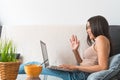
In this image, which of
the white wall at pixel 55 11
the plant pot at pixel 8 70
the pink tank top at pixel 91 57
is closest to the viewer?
the plant pot at pixel 8 70

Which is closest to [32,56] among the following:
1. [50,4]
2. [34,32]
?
[34,32]

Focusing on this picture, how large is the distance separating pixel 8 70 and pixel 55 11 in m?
1.45

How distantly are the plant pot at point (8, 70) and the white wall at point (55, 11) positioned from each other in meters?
1.39

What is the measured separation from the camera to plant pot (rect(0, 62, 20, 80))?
1.71 m

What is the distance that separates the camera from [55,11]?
306 centimetres

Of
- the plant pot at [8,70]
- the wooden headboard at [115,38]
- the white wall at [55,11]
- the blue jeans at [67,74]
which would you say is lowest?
the blue jeans at [67,74]

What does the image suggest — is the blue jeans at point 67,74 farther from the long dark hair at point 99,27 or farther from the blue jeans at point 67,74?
the long dark hair at point 99,27

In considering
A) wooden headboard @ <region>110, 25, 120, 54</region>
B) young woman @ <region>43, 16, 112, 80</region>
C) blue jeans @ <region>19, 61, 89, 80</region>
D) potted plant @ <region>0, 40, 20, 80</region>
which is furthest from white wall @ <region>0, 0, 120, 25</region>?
potted plant @ <region>0, 40, 20, 80</region>

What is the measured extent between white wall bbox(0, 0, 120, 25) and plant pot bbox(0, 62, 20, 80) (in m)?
1.39

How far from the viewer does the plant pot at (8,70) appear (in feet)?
5.62

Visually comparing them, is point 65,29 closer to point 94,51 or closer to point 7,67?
point 94,51

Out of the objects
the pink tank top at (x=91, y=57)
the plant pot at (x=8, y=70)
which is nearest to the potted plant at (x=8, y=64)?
the plant pot at (x=8, y=70)

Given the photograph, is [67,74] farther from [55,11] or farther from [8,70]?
[55,11]

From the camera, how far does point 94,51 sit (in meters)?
2.32
